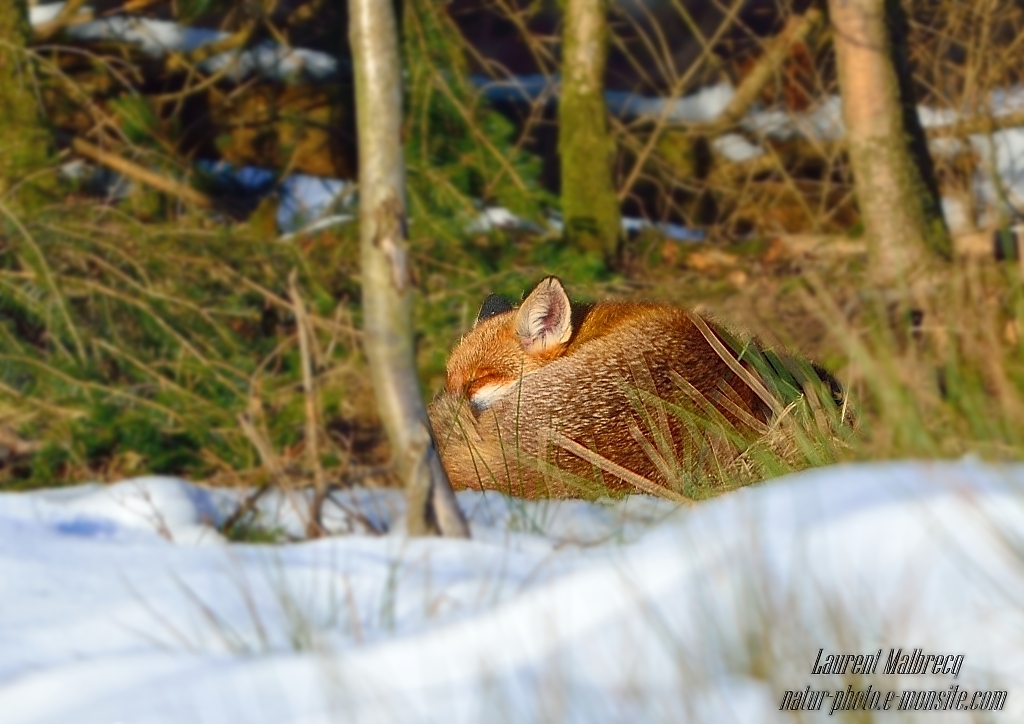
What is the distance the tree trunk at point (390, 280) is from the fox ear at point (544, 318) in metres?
2.41

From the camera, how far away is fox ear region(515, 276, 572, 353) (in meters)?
1.69

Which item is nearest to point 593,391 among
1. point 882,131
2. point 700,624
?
point 700,624

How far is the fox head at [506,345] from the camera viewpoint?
1744mm

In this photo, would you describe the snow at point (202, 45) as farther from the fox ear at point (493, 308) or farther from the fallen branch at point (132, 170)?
the fox ear at point (493, 308)

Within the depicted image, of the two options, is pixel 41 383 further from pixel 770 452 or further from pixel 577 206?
pixel 770 452

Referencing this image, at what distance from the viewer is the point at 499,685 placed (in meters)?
1.52

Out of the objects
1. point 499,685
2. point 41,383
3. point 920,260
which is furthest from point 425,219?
point 499,685

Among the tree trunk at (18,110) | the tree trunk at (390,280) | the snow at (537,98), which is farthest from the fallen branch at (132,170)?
the tree trunk at (390,280)

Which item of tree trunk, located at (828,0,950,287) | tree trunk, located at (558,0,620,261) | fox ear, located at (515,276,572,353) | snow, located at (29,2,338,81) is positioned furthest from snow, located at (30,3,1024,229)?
fox ear, located at (515,276,572,353)

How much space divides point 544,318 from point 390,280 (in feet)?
8.35

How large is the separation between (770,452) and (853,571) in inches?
23.7

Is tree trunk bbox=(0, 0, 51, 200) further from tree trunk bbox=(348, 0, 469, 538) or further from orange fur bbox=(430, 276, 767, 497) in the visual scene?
orange fur bbox=(430, 276, 767, 497)

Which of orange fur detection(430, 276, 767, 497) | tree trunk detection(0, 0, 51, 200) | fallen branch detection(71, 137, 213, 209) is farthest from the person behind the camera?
fallen branch detection(71, 137, 213, 209)

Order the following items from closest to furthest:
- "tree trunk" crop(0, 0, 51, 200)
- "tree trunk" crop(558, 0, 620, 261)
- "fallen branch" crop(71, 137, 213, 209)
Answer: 1. "tree trunk" crop(0, 0, 51, 200)
2. "tree trunk" crop(558, 0, 620, 261)
3. "fallen branch" crop(71, 137, 213, 209)
